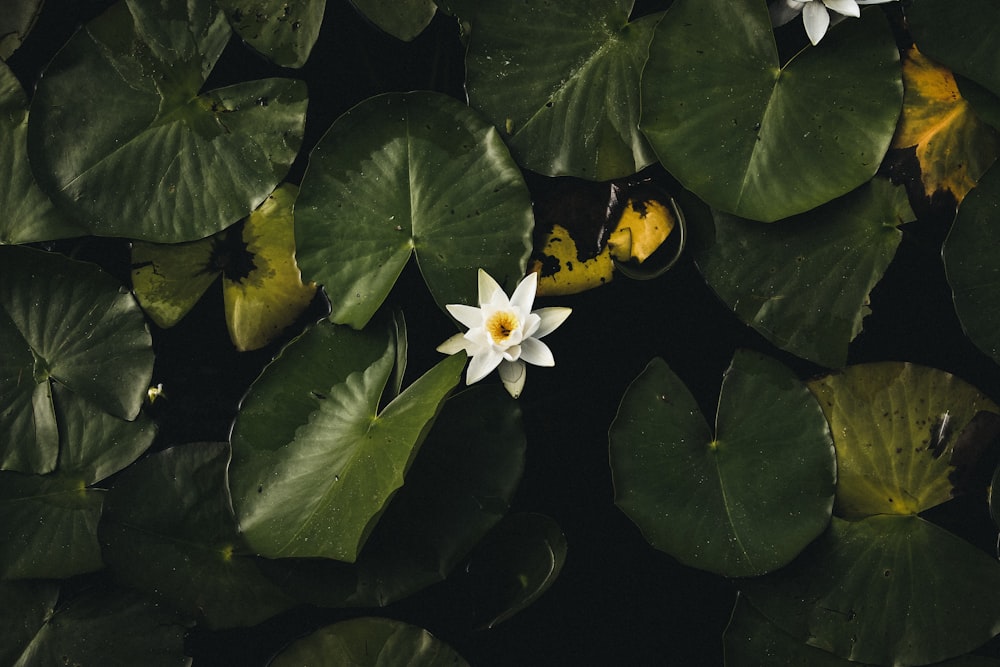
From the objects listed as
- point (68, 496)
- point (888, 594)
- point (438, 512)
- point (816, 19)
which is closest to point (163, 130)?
point (68, 496)

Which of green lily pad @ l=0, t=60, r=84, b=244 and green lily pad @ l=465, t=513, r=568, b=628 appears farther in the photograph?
green lily pad @ l=0, t=60, r=84, b=244

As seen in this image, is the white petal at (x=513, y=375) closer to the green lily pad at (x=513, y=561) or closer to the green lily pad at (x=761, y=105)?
the green lily pad at (x=513, y=561)

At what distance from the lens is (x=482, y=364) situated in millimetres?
1875

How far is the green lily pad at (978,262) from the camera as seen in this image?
1.86 meters

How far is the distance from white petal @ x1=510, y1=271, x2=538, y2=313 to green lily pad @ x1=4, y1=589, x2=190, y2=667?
1.41 meters

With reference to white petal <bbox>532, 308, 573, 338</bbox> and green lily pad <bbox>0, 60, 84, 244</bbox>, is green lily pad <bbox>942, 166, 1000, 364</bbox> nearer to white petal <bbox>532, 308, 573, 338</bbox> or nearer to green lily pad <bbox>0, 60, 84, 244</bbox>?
white petal <bbox>532, 308, 573, 338</bbox>

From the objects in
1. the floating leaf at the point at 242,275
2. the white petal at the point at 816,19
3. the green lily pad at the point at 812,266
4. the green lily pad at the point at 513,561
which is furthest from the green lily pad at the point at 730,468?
the floating leaf at the point at 242,275

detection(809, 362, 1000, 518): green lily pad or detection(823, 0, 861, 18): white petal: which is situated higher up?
detection(823, 0, 861, 18): white petal

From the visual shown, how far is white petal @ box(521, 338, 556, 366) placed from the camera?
188 cm

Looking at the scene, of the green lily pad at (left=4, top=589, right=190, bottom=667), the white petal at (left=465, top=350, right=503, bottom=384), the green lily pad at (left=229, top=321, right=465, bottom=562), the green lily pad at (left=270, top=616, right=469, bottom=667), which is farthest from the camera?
the green lily pad at (left=4, top=589, right=190, bottom=667)

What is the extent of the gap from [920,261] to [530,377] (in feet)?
4.10

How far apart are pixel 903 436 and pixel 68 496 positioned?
98.2 inches

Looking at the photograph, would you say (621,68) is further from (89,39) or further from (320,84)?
(89,39)

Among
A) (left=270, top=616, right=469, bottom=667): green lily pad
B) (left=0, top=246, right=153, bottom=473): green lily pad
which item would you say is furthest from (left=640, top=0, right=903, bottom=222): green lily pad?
(left=0, top=246, right=153, bottom=473): green lily pad
